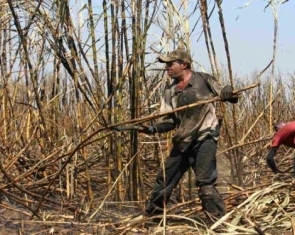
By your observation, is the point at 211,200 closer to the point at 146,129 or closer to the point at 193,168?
the point at 193,168

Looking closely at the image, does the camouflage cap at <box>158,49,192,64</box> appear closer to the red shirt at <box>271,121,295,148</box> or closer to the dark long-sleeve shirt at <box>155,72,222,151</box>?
the dark long-sleeve shirt at <box>155,72,222,151</box>

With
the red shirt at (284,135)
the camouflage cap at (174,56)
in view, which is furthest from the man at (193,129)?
the red shirt at (284,135)

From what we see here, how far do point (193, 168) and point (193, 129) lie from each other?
29 cm

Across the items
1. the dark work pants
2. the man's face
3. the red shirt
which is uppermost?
the man's face

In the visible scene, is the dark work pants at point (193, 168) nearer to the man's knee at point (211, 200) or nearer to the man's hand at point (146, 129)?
the man's knee at point (211, 200)

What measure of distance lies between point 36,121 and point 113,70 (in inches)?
43.2

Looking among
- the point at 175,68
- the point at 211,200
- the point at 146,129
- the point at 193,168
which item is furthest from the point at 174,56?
the point at 211,200

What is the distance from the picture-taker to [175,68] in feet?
13.9

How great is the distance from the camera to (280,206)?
13.6ft

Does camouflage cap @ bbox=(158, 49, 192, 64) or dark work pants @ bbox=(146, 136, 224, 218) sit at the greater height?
camouflage cap @ bbox=(158, 49, 192, 64)

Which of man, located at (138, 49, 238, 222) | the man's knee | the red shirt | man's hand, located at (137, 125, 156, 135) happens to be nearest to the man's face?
man, located at (138, 49, 238, 222)

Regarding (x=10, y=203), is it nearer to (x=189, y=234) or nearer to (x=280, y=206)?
(x=189, y=234)

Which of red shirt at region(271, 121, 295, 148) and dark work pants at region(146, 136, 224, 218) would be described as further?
red shirt at region(271, 121, 295, 148)

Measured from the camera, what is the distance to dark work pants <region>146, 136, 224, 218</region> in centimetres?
419
